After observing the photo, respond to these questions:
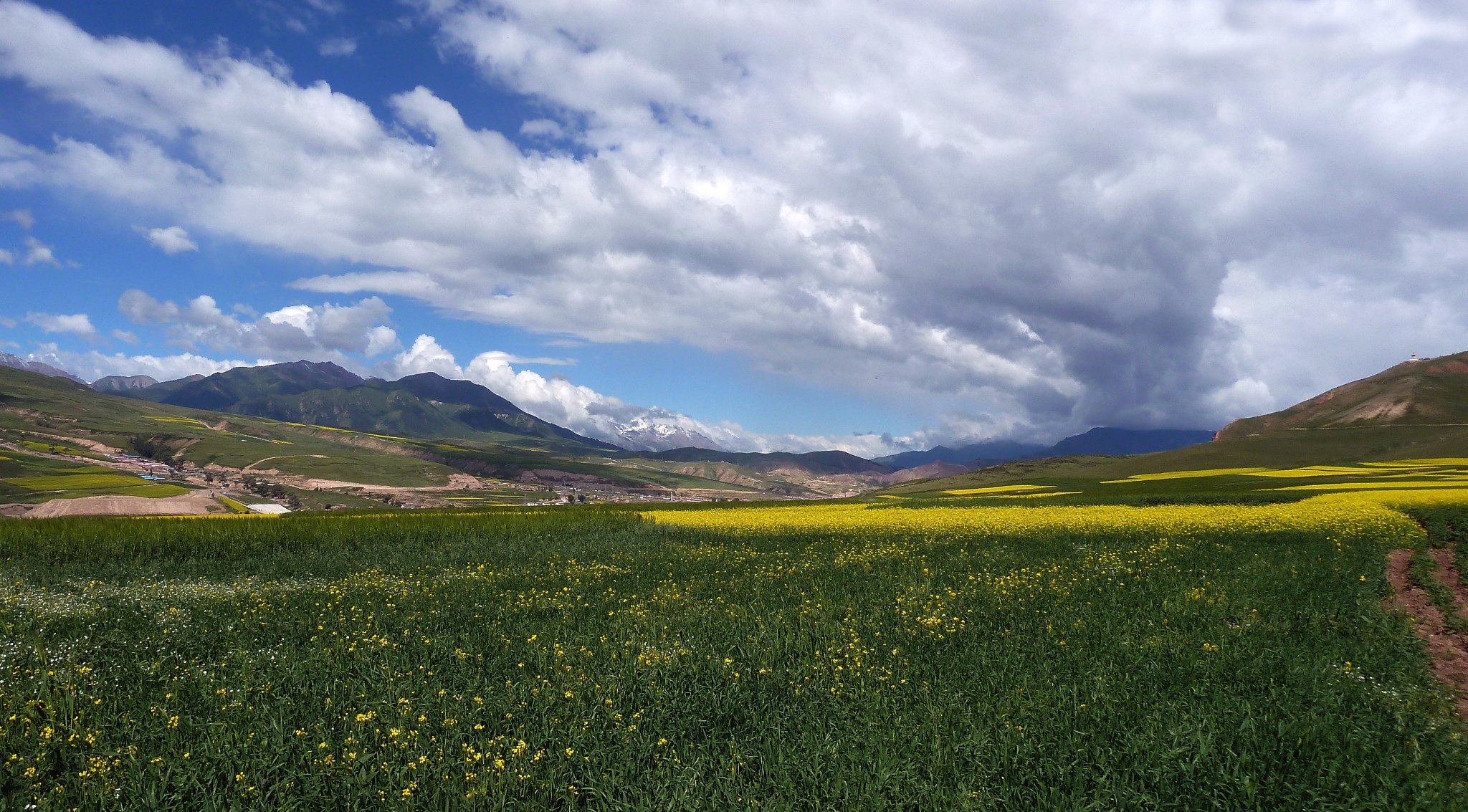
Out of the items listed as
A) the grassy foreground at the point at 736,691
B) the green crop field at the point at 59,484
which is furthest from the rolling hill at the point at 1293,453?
the green crop field at the point at 59,484

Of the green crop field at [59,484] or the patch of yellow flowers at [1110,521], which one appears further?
the green crop field at [59,484]

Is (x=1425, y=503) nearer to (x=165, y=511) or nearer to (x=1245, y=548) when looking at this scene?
(x=1245, y=548)

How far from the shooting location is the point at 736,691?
8375mm

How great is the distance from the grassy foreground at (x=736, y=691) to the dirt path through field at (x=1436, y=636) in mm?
468

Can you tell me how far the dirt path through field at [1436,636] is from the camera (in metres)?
8.71

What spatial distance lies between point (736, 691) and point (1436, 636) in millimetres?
12663

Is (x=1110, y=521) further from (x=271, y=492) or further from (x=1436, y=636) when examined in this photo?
(x=271, y=492)


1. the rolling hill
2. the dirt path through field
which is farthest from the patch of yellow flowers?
the rolling hill

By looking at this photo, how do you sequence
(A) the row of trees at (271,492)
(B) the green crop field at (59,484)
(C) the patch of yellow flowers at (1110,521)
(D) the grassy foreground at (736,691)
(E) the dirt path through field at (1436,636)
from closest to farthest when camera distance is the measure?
(D) the grassy foreground at (736,691) < (E) the dirt path through field at (1436,636) < (C) the patch of yellow flowers at (1110,521) < (B) the green crop field at (59,484) < (A) the row of trees at (271,492)

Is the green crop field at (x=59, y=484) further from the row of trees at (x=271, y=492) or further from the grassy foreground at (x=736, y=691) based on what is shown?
the grassy foreground at (x=736, y=691)

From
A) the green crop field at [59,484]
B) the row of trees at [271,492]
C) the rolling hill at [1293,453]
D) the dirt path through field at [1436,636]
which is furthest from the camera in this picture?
the row of trees at [271,492]

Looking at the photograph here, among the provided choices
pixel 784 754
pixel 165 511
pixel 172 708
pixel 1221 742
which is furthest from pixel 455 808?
pixel 165 511

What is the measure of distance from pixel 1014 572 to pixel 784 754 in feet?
38.2

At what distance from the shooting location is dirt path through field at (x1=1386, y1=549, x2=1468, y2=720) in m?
8.71
